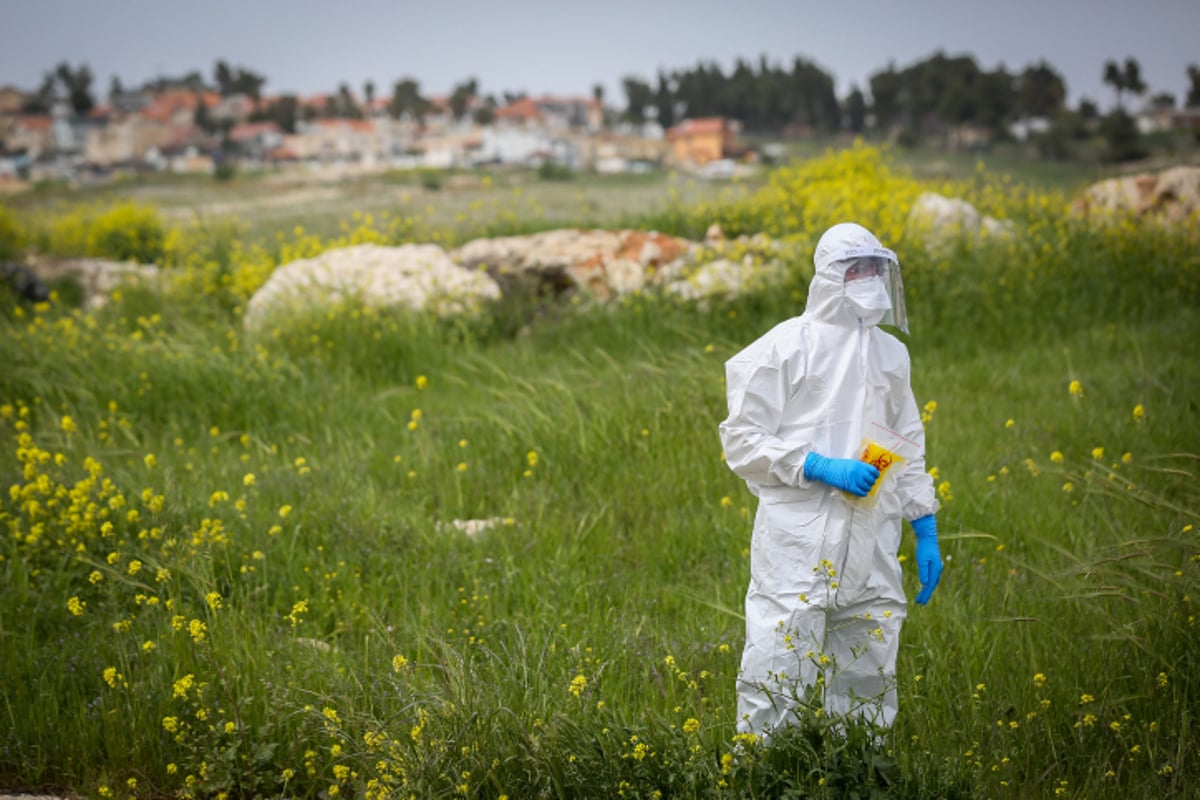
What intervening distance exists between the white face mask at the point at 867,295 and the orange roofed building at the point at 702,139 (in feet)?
42.6

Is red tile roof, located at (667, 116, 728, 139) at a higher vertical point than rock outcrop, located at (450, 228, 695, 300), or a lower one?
higher

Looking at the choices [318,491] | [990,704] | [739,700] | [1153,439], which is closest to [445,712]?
[739,700]

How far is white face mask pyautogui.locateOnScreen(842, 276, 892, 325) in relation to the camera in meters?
2.68

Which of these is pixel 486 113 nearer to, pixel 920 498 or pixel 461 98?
pixel 461 98

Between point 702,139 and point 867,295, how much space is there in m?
16.8

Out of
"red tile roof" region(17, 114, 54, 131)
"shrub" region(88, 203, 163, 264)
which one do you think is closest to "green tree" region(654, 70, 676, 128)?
"shrub" region(88, 203, 163, 264)

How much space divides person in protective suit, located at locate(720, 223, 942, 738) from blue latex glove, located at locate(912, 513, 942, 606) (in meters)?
0.12

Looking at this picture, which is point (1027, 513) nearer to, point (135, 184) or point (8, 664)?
point (8, 664)

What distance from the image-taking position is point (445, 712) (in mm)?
2787

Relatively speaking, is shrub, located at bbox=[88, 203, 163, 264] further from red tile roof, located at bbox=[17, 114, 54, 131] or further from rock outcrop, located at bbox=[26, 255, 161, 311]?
red tile roof, located at bbox=[17, 114, 54, 131]

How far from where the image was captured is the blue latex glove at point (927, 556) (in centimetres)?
284

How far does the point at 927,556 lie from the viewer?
9.34 feet

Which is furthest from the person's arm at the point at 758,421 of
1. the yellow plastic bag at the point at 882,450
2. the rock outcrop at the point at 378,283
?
the rock outcrop at the point at 378,283

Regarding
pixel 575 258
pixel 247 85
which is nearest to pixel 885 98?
pixel 575 258
